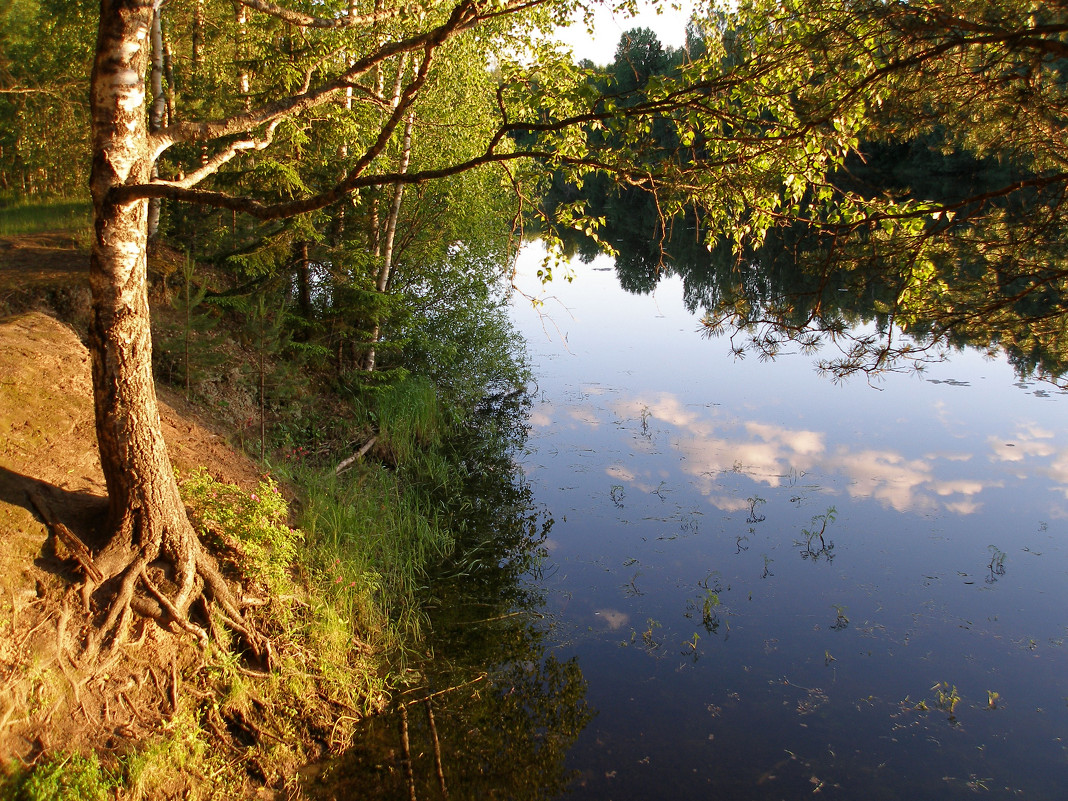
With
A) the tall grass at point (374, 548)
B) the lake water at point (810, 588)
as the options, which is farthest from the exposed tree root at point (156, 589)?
the lake water at point (810, 588)

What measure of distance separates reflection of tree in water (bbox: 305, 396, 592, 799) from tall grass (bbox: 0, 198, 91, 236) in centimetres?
953

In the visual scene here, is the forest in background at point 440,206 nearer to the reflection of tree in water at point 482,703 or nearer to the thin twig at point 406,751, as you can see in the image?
the reflection of tree in water at point 482,703

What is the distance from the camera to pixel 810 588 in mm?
7977

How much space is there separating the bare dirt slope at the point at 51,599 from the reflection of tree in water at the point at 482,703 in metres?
1.32

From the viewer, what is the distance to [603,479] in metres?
10.9

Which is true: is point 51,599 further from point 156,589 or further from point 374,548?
point 374,548

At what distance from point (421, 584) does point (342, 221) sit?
6036mm

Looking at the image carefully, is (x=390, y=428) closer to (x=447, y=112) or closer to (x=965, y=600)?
(x=447, y=112)

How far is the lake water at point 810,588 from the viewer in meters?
5.51

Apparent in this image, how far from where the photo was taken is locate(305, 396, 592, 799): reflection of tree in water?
4.85m

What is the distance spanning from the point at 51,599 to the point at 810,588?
717 cm

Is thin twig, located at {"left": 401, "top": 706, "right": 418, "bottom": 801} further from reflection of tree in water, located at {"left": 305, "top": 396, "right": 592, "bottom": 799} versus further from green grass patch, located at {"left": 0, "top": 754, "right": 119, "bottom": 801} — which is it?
green grass patch, located at {"left": 0, "top": 754, "right": 119, "bottom": 801}

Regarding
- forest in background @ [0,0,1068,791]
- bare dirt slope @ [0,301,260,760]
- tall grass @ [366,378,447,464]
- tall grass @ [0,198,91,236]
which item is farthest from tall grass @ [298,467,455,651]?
tall grass @ [0,198,91,236]

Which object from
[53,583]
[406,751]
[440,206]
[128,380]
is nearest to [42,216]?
[440,206]
